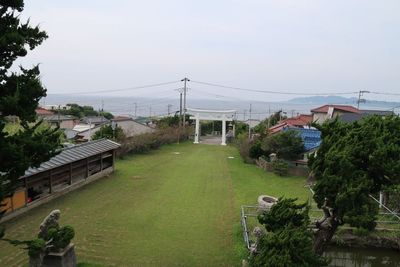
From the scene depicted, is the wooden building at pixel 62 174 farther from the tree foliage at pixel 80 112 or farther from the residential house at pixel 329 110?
the tree foliage at pixel 80 112

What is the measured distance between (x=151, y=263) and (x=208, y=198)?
737 cm

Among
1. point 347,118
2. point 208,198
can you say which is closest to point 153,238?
point 208,198

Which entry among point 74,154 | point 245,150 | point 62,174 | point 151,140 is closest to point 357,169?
point 62,174

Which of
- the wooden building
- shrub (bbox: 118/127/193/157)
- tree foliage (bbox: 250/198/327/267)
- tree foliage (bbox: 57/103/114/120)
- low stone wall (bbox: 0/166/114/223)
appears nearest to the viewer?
tree foliage (bbox: 250/198/327/267)

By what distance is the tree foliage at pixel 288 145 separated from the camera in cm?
2502

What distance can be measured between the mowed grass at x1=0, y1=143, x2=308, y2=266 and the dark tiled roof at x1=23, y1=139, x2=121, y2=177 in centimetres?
168

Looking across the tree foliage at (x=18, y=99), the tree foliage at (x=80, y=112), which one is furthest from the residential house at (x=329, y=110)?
the tree foliage at (x=80, y=112)

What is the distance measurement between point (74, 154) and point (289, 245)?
47.0ft

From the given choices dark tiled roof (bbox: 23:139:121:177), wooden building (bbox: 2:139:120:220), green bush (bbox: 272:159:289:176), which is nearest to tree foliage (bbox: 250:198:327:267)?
wooden building (bbox: 2:139:120:220)

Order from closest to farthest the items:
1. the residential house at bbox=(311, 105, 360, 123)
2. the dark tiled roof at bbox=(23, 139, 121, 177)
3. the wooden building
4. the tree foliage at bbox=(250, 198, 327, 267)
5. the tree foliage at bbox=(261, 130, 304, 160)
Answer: the tree foliage at bbox=(250, 198, 327, 267) < the wooden building < the dark tiled roof at bbox=(23, 139, 121, 177) < the tree foliage at bbox=(261, 130, 304, 160) < the residential house at bbox=(311, 105, 360, 123)

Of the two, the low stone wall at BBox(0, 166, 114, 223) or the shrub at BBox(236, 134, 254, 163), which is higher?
the shrub at BBox(236, 134, 254, 163)

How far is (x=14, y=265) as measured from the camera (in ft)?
33.3

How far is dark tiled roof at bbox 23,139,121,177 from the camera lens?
622 inches

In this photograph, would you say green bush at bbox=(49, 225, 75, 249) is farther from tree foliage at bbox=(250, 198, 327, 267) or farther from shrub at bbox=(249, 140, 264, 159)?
shrub at bbox=(249, 140, 264, 159)
